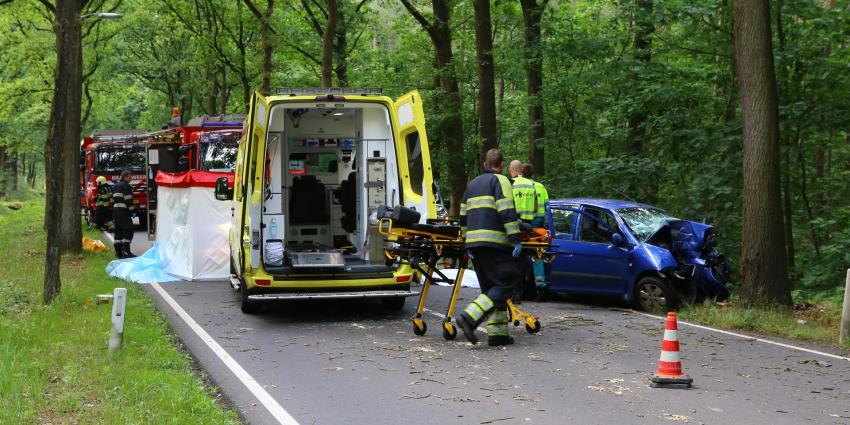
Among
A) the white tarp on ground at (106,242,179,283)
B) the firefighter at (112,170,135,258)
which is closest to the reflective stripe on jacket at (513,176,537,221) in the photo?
the white tarp on ground at (106,242,179,283)

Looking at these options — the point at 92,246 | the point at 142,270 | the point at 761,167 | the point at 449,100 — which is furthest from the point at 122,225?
the point at 761,167

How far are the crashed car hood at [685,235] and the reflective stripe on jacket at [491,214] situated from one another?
3.81 metres

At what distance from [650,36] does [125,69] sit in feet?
99.8

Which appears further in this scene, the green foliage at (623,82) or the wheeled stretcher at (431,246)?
the green foliage at (623,82)

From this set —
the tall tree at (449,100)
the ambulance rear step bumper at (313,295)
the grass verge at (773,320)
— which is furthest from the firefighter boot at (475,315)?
the tall tree at (449,100)

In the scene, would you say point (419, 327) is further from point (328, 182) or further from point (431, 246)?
point (328, 182)

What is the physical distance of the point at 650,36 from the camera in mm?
17578

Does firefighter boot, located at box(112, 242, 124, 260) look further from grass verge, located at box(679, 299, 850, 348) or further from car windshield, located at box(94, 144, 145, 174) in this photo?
grass verge, located at box(679, 299, 850, 348)

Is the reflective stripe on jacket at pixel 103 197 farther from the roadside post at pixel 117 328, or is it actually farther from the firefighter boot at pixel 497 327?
the firefighter boot at pixel 497 327

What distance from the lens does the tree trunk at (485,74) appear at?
17781 millimetres

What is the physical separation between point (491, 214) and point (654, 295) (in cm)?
391

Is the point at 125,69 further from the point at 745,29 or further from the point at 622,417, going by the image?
the point at 622,417

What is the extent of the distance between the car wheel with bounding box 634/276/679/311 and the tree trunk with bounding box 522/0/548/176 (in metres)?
8.95

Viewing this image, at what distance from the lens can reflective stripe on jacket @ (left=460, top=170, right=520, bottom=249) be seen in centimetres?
915
